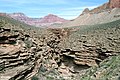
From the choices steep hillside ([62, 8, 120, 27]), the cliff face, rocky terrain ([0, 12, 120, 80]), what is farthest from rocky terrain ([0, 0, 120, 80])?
the cliff face

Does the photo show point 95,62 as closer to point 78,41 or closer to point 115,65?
point 78,41

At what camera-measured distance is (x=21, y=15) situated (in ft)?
565

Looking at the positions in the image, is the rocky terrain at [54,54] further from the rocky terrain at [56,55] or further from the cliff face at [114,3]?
the cliff face at [114,3]

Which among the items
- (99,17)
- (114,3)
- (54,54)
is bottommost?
(54,54)

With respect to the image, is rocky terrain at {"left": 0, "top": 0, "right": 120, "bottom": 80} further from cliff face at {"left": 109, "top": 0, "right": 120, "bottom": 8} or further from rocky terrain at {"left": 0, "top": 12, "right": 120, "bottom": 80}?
cliff face at {"left": 109, "top": 0, "right": 120, "bottom": 8}

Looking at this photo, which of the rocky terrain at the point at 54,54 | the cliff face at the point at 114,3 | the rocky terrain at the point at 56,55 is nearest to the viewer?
the rocky terrain at the point at 56,55

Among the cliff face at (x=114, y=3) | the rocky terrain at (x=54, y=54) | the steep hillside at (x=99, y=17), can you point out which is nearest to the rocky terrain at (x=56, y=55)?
the rocky terrain at (x=54, y=54)

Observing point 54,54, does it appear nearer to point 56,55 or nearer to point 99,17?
point 56,55

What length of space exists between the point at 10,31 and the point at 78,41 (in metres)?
14.7

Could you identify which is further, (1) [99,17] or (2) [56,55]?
(1) [99,17]

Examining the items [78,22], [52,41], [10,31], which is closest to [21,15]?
[78,22]

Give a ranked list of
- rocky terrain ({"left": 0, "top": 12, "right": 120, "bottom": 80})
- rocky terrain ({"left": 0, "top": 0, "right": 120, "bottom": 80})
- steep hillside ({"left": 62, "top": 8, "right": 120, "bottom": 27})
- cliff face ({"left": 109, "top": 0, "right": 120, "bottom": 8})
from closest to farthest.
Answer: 1. rocky terrain ({"left": 0, "top": 0, "right": 120, "bottom": 80})
2. rocky terrain ({"left": 0, "top": 12, "right": 120, "bottom": 80})
3. steep hillside ({"left": 62, "top": 8, "right": 120, "bottom": 27})
4. cliff face ({"left": 109, "top": 0, "right": 120, "bottom": 8})

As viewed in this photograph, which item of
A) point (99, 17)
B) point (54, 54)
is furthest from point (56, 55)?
point (99, 17)

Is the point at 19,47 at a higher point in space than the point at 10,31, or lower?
lower
